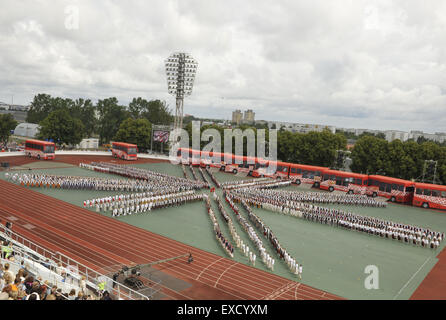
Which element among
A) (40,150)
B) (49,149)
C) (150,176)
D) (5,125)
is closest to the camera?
(150,176)

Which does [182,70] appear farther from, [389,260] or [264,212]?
[389,260]

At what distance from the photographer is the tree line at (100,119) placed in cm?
5200

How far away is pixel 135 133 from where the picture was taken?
53.9 m

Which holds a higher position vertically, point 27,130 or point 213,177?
point 27,130

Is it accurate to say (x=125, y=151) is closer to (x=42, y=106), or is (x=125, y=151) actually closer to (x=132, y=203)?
(x=132, y=203)

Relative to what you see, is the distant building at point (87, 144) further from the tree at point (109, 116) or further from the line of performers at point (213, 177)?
the line of performers at point (213, 177)

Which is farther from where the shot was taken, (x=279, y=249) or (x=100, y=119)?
(x=100, y=119)

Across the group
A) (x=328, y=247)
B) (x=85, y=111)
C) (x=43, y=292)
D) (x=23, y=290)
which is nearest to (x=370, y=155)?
(x=328, y=247)

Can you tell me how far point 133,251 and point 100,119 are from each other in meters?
57.9

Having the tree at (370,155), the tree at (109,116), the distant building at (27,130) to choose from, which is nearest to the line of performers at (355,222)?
the tree at (370,155)

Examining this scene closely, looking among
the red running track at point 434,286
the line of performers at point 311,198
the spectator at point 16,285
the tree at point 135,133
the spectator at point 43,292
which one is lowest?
the red running track at point 434,286

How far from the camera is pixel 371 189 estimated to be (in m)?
31.6

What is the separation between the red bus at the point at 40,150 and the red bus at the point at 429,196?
1567 inches
